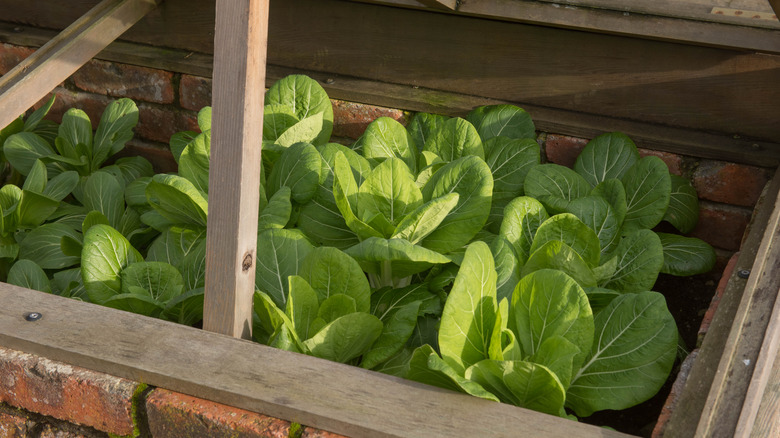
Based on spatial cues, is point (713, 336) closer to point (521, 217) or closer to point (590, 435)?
point (590, 435)

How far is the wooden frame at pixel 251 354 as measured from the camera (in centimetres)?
80

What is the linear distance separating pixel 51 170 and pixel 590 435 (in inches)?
55.5

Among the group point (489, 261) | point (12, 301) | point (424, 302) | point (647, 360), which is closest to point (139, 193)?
point (12, 301)

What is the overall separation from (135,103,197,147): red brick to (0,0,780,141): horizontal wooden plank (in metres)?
0.17

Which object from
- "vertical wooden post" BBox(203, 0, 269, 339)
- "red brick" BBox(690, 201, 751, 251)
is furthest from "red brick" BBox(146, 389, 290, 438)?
"red brick" BBox(690, 201, 751, 251)

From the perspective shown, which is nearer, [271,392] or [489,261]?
[271,392]

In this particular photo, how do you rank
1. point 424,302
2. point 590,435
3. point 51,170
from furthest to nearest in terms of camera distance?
1. point 51,170
2. point 424,302
3. point 590,435

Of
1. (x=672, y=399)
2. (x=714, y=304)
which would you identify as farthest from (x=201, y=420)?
(x=714, y=304)

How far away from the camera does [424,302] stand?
1139 mm

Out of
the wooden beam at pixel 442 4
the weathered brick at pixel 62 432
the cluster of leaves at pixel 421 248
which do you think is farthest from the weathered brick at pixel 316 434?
the wooden beam at pixel 442 4

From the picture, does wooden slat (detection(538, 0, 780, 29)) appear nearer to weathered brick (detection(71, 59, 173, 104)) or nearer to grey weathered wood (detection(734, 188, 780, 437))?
grey weathered wood (detection(734, 188, 780, 437))

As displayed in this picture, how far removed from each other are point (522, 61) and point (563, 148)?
20 cm

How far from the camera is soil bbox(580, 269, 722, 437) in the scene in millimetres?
1100

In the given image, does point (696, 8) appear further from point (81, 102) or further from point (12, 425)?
point (81, 102)
